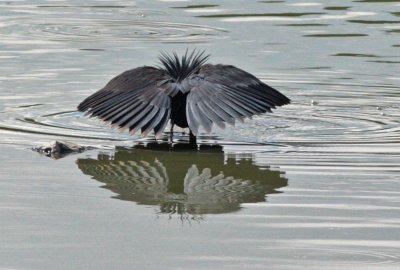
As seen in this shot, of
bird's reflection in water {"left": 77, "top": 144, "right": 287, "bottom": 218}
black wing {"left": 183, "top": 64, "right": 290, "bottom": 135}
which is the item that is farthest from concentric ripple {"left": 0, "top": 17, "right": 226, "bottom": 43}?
bird's reflection in water {"left": 77, "top": 144, "right": 287, "bottom": 218}

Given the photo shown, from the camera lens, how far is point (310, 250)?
5590mm

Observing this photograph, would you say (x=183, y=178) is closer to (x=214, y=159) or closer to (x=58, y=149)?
(x=214, y=159)

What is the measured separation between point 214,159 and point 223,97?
1.66ft

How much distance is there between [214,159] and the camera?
309 inches

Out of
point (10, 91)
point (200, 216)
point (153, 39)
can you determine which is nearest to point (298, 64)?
point (153, 39)

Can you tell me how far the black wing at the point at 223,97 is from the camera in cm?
790

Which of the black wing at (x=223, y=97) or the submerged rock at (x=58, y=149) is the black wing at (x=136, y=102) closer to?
the black wing at (x=223, y=97)

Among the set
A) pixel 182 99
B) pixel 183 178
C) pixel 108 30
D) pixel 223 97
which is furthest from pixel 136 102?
pixel 108 30

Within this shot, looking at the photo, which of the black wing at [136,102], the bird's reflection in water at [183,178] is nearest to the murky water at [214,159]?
the bird's reflection in water at [183,178]

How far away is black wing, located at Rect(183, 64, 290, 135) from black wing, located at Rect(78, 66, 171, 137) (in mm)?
180

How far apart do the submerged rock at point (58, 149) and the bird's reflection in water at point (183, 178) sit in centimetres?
19

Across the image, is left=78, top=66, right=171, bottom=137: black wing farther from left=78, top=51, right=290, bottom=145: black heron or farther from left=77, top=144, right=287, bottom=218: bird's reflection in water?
left=77, top=144, right=287, bottom=218: bird's reflection in water

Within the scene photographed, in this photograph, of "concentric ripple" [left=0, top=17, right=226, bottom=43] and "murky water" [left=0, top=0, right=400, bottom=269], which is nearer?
"murky water" [left=0, top=0, right=400, bottom=269]

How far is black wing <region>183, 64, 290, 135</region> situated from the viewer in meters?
7.90
